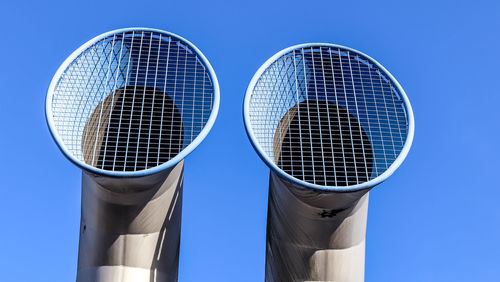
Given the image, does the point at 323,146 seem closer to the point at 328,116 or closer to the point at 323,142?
the point at 323,142

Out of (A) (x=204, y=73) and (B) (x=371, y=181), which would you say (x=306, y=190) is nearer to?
(B) (x=371, y=181)

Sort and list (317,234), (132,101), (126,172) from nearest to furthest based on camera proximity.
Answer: (126,172) → (317,234) → (132,101)

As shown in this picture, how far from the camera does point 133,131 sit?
700cm

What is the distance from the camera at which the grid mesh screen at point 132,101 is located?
6.74 meters

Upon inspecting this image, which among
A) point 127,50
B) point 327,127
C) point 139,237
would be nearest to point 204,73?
point 127,50

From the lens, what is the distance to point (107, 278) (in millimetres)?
7062

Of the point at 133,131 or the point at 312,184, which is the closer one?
the point at 312,184

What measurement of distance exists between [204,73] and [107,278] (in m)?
2.57

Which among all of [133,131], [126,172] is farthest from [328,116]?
[126,172]

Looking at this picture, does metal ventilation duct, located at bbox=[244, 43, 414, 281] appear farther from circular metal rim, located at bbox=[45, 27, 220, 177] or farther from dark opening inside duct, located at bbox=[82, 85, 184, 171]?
dark opening inside duct, located at bbox=[82, 85, 184, 171]

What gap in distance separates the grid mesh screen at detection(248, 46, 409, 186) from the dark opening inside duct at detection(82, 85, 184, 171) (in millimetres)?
950

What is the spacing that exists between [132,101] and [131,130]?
1.24 feet

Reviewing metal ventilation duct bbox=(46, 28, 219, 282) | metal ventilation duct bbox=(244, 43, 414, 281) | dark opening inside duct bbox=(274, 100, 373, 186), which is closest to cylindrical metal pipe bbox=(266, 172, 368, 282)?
metal ventilation duct bbox=(244, 43, 414, 281)

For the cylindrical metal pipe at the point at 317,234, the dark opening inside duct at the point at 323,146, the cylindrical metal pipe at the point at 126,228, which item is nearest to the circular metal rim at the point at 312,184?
the dark opening inside duct at the point at 323,146
